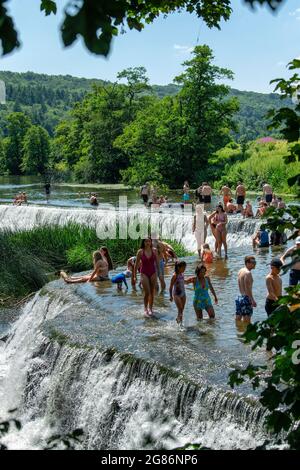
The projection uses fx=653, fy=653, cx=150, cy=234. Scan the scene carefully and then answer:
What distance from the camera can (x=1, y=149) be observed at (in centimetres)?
10812

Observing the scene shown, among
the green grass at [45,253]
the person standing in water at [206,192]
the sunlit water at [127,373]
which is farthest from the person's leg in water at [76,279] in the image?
the person standing in water at [206,192]

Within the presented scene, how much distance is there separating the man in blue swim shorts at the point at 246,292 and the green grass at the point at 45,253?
8736 mm

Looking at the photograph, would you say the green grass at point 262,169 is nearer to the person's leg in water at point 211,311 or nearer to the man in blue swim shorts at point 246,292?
the person's leg in water at point 211,311

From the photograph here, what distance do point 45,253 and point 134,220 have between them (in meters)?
4.30

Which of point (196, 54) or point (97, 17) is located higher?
point (196, 54)

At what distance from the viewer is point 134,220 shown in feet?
79.4

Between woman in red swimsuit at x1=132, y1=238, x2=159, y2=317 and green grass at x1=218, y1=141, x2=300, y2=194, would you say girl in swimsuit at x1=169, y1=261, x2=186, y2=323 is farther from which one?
green grass at x1=218, y1=141, x2=300, y2=194

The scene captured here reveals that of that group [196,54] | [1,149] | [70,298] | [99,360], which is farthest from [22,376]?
[1,149]

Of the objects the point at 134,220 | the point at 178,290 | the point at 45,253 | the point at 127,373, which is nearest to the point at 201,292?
the point at 178,290

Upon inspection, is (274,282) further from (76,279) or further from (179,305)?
(76,279)

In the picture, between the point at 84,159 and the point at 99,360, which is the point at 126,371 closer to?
the point at 99,360

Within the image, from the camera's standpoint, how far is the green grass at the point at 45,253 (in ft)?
60.4

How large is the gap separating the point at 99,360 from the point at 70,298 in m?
4.51

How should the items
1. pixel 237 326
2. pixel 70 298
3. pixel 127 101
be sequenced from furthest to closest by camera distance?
1. pixel 127 101
2. pixel 70 298
3. pixel 237 326
